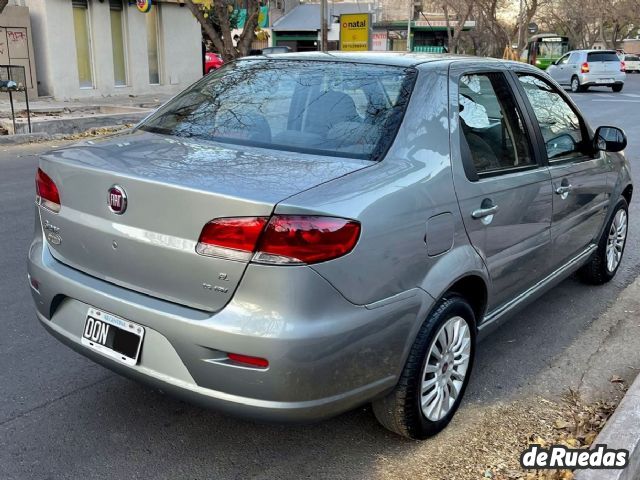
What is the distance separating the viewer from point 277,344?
2.27 m

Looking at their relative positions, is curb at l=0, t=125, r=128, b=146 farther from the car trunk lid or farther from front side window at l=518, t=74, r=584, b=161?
the car trunk lid

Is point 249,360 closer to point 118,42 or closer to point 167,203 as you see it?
point 167,203

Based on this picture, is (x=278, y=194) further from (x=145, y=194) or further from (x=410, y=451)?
(x=410, y=451)

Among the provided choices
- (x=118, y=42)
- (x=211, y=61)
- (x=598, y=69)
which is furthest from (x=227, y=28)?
(x=598, y=69)

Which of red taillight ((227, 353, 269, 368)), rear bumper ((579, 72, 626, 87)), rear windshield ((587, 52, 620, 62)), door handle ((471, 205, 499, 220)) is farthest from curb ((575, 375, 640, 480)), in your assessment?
rear windshield ((587, 52, 620, 62))

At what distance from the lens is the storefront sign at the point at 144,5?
19484 millimetres

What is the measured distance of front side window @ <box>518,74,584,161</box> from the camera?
3.88 meters

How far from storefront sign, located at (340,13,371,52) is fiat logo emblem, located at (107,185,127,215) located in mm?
25226

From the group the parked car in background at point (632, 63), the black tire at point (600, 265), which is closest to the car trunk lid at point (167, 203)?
the black tire at point (600, 265)

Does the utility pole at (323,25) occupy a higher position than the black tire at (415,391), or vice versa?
the utility pole at (323,25)

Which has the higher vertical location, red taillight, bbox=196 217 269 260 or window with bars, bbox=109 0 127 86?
window with bars, bbox=109 0 127 86

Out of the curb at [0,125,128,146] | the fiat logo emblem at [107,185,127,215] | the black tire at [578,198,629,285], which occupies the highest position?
the fiat logo emblem at [107,185,127,215]

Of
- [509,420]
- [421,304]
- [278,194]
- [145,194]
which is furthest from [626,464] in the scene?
[145,194]

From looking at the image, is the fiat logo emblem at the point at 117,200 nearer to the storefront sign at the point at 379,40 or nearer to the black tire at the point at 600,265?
the black tire at the point at 600,265
